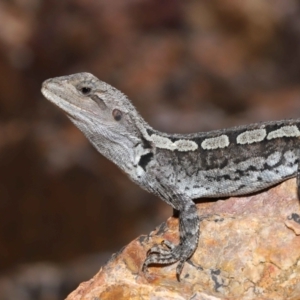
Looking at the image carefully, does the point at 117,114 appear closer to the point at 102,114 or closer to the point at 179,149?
the point at 102,114

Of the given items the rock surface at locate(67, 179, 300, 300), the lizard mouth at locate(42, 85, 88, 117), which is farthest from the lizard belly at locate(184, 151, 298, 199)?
the lizard mouth at locate(42, 85, 88, 117)

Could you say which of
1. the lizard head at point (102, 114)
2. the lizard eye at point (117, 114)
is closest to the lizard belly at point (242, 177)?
the lizard head at point (102, 114)

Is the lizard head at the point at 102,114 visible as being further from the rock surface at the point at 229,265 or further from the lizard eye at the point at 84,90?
the rock surface at the point at 229,265

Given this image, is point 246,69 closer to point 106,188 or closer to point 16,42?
point 106,188

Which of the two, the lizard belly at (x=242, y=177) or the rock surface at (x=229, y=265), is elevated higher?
the lizard belly at (x=242, y=177)

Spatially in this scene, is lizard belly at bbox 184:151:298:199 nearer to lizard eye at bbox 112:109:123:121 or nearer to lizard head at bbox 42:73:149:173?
lizard head at bbox 42:73:149:173

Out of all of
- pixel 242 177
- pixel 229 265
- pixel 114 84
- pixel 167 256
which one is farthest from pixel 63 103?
pixel 114 84
